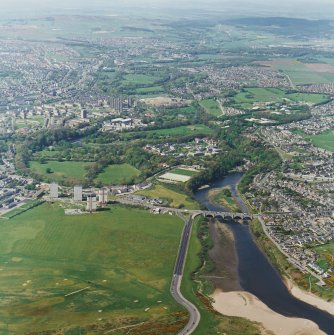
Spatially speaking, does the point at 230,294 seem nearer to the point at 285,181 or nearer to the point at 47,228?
the point at 47,228

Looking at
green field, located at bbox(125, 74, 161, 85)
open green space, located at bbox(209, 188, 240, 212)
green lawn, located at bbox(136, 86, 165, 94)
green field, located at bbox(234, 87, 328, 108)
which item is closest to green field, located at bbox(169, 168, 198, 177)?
open green space, located at bbox(209, 188, 240, 212)

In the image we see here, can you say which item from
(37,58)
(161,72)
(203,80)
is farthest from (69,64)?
(203,80)

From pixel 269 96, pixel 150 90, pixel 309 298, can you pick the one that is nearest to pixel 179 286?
pixel 309 298

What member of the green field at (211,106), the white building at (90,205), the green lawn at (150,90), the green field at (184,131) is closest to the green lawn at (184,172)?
the white building at (90,205)

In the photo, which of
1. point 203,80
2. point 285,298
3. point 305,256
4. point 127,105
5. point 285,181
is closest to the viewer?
point 285,298

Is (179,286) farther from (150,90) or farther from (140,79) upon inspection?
(140,79)

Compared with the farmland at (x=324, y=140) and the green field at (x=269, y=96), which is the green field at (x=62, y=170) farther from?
the green field at (x=269, y=96)
